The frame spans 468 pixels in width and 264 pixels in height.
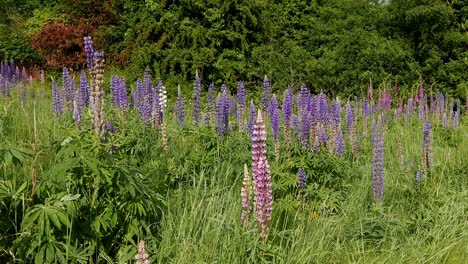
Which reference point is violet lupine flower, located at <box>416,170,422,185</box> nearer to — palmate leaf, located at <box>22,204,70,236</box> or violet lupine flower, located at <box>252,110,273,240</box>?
violet lupine flower, located at <box>252,110,273,240</box>

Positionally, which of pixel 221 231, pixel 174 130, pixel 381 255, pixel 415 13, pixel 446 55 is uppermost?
pixel 415 13

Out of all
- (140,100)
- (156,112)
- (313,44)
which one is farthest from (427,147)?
(313,44)

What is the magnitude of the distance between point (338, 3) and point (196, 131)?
429 inches

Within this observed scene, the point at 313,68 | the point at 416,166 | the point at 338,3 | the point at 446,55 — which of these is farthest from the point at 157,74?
the point at 416,166

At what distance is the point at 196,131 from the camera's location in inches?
170

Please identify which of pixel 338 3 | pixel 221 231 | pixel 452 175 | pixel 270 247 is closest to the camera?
pixel 270 247

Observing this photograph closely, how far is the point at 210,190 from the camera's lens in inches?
134

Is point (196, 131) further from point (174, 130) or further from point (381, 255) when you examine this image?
point (381, 255)

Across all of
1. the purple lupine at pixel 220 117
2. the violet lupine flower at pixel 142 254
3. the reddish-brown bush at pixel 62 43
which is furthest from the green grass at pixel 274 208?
the reddish-brown bush at pixel 62 43

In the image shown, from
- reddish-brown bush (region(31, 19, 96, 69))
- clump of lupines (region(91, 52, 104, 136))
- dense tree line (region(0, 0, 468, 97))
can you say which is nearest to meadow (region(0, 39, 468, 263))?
clump of lupines (region(91, 52, 104, 136))

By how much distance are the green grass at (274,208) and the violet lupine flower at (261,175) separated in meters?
Result: 0.10

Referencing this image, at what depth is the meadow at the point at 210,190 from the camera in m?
2.53

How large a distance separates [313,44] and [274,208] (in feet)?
37.8

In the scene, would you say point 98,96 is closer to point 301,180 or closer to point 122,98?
point 301,180
